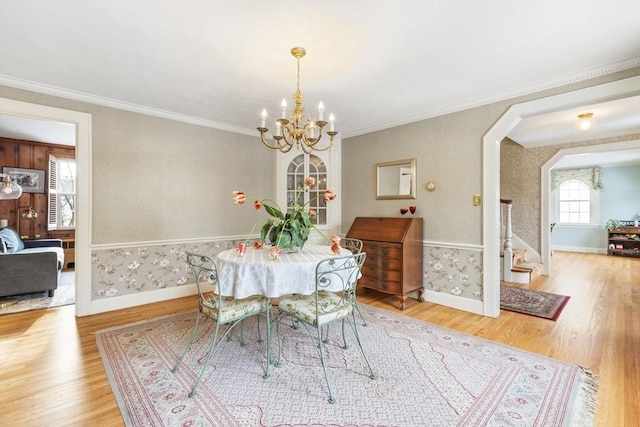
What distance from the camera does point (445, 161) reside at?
3.50m

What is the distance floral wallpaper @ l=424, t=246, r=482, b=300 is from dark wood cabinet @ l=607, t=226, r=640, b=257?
7.08m

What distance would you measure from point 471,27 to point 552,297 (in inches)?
144

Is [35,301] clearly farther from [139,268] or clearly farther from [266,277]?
[266,277]

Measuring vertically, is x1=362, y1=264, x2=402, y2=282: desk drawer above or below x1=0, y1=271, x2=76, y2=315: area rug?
above

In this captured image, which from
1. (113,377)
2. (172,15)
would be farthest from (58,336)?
(172,15)

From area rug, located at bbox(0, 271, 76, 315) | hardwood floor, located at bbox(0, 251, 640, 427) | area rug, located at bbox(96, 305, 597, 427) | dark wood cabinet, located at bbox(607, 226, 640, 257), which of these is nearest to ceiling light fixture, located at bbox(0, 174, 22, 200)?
area rug, located at bbox(0, 271, 76, 315)

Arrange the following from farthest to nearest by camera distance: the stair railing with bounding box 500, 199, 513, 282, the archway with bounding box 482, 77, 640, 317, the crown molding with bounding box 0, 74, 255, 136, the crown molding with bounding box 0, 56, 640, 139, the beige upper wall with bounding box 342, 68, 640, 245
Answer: the stair railing with bounding box 500, 199, 513, 282, the beige upper wall with bounding box 342, 68, 640, 245, the archway with bounding box 482, 77, 640, 317, the crown molding with bounding box 0, 74, 255, 136, the crown molding with bounding box 0, 56, 640, 139

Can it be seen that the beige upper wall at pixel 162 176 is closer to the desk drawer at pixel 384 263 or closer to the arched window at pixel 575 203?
the desk drawer at pixel 384 263

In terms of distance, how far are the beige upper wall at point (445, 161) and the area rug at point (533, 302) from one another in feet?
3.28

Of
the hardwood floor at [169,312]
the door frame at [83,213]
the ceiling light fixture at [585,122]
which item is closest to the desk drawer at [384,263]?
the hardwood floor at [169,312]

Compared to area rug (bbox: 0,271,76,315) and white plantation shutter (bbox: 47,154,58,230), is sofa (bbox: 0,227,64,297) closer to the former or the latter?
area rug (bbox: 0,271,76,315)

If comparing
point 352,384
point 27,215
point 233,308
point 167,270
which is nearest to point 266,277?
point 233,308

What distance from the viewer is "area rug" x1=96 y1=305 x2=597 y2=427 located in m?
1.62

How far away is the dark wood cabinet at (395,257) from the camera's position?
3369mm
